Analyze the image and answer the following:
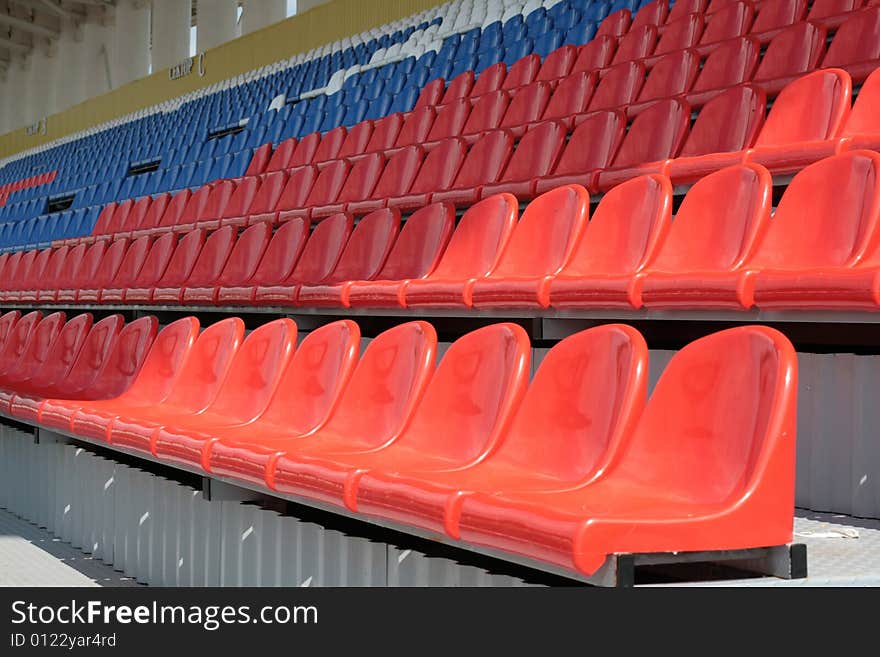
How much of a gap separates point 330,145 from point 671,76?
1239mm

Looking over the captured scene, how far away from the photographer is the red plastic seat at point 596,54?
2.54 meters

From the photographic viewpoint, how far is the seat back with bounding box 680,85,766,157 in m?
1.64

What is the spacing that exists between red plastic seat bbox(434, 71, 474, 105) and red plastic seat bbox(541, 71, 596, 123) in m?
0.62

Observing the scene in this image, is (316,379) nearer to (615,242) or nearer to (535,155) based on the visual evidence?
(615,242)

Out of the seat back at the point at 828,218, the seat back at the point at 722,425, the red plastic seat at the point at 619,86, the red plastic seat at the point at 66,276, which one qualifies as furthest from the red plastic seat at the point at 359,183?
the seat back at the point at 722,425

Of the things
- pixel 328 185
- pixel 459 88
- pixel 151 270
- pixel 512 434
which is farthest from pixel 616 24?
pixel 512 434

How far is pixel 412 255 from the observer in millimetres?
1760

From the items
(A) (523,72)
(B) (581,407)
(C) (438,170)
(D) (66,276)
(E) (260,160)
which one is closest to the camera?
(B) (581,407)

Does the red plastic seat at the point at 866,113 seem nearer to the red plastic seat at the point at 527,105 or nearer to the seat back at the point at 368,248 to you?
the seat back at the point at 368,248

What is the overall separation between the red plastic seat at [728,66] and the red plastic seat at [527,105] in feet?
1.27

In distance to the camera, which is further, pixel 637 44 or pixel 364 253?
pixel 637 44

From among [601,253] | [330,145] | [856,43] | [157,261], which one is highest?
[330,145]
